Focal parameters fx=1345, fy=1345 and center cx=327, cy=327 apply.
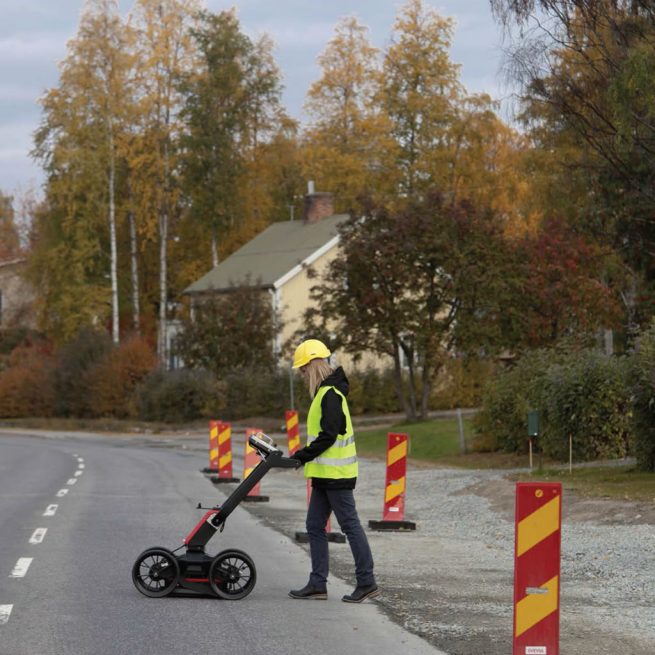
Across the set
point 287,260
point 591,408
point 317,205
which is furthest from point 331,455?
point 317,205

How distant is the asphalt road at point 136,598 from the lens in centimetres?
837

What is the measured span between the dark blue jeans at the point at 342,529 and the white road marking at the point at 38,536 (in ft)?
Answer: 15.9

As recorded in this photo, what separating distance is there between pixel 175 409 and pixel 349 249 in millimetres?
15446

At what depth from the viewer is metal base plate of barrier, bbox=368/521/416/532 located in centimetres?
1568

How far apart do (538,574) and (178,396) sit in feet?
145

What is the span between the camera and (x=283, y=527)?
16203 millimetres

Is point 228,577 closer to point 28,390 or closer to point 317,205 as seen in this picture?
point 28,390

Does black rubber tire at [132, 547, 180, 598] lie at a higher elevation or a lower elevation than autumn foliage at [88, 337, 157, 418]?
lower

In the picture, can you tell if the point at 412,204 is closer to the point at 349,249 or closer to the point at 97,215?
the point at 349,249

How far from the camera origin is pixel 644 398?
64.4 ft

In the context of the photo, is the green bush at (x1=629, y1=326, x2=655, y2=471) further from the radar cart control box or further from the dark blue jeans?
the radar cart control box

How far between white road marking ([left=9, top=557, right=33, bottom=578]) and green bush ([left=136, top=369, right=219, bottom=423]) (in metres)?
37.7

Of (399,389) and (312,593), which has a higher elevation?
(399,389)

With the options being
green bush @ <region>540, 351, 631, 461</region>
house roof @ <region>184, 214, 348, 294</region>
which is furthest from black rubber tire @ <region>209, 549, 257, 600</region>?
house roof @ <region>184, 214, 348, 294</region>
